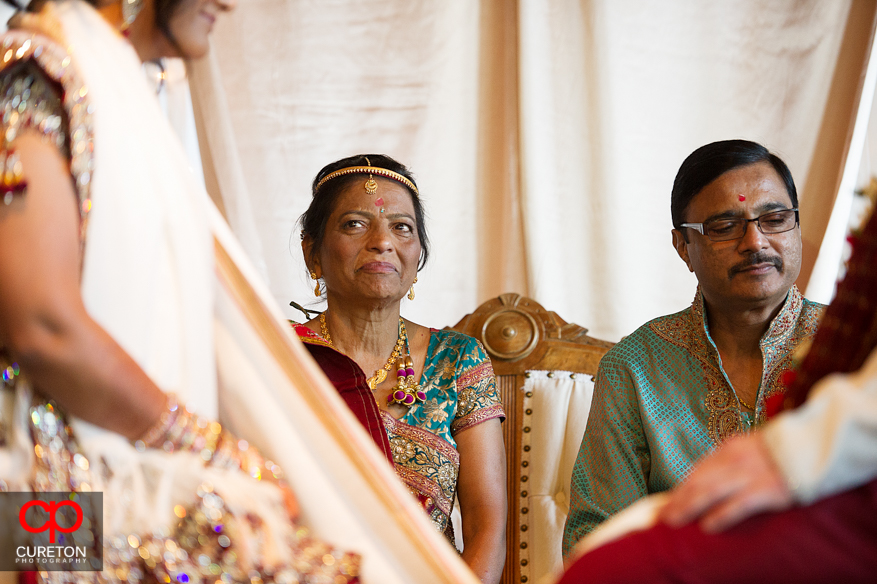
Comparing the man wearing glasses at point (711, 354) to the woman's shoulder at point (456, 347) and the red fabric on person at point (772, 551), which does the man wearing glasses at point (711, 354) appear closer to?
the woman's shoulder at point (456, 347)

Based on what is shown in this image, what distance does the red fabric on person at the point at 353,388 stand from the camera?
1.61 meters

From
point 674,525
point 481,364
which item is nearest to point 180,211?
point 674,525

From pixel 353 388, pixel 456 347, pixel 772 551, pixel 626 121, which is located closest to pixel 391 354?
Result: pixel 456 347

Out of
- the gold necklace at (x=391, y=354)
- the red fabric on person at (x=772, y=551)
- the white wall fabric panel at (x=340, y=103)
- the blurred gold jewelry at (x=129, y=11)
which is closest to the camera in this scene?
the red fabric on person at (x=772, y=551)

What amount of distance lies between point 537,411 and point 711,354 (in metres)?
0.53

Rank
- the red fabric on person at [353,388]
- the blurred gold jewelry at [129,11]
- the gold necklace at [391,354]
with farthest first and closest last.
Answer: the gold necklace at [391,354]
the red fabric on person at [353,388]
the blurred gold jewelry at [129,11]

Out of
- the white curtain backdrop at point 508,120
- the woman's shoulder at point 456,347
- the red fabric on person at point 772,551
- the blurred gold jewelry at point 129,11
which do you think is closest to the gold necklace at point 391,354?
the woman's shoulder at point 456,347

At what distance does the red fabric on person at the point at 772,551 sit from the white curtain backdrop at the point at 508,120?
2047mm

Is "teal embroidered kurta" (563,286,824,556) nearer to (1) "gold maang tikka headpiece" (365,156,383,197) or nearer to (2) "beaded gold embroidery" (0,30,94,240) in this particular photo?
(1) "gold maang tikka headpiece" (365,156,383,197)

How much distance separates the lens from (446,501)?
1.81m

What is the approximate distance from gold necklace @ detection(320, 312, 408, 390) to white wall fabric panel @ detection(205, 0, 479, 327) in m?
0.66

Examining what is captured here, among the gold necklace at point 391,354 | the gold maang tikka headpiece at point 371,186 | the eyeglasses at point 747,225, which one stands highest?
the gold maang tikka headpiece at point 371,186

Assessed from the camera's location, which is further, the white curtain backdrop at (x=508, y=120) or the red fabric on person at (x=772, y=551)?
the white curtain backdrop at (x=508, y=120)

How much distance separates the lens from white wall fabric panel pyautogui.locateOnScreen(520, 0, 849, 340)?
2.54 meters
